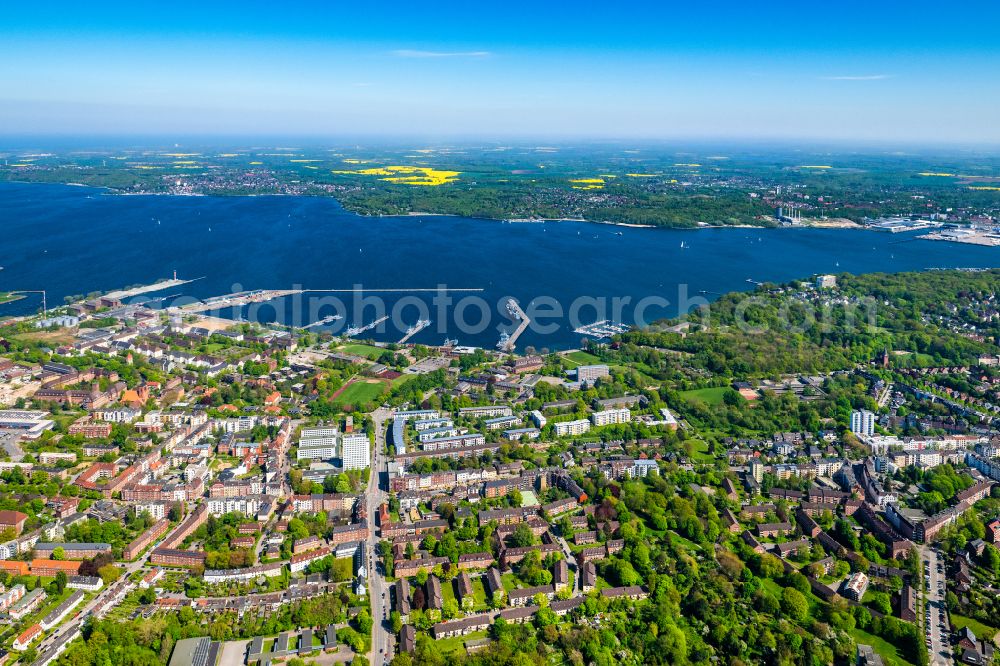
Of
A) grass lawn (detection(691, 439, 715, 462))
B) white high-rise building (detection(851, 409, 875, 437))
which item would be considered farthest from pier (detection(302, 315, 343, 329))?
white high-rise building (detection(851, 409, 875, 437))

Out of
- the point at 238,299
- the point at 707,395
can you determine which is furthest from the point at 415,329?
the point at 707,395

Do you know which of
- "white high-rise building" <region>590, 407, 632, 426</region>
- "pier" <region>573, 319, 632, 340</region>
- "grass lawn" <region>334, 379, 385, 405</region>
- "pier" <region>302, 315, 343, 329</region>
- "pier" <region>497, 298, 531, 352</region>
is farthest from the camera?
"pier" <region>302, 315, 343, 329</region>

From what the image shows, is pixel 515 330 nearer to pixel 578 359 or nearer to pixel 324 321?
pixel 578 359

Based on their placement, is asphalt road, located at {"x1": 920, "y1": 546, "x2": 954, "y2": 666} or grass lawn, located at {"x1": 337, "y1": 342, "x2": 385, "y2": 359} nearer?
asphalt road, located at {"x1": 920, "y1": 546, "x2": 954, "y2": 666}

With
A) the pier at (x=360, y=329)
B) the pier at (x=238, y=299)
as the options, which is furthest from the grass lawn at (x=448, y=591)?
the pier at (x=238, y=299)

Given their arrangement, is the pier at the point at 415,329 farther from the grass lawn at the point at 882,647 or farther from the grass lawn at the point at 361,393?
the grass lawn at the point at 882,647

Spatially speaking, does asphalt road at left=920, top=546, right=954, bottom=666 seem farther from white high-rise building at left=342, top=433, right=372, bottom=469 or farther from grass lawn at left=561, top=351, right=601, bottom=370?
grass lawn at left=561, top=351, right=601, bottom=370
